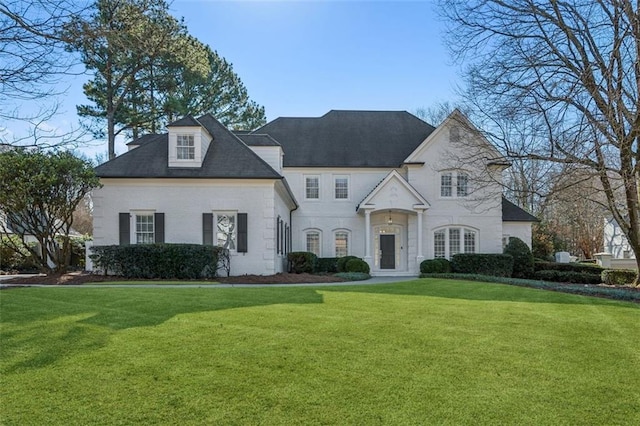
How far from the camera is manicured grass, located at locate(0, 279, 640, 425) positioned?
3951mm

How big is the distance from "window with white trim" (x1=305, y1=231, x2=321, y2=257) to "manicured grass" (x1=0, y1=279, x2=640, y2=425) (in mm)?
16877

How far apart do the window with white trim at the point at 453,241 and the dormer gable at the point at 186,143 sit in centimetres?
1305

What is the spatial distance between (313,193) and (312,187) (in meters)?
0.34

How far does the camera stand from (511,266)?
23062 mm

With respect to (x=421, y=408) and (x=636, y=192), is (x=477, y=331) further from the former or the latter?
(x=636, y=192)

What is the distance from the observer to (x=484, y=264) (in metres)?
22.6

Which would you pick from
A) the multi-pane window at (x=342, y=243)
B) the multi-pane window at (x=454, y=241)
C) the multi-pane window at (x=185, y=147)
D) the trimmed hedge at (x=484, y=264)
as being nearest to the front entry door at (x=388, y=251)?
the multi-pane window at (x=342, y=243)

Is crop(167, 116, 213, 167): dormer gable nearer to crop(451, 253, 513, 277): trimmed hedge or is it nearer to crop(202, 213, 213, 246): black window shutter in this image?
crop(202, 213, 213, 246): black window shutter

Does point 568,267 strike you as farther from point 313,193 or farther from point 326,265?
Result: point 313,193

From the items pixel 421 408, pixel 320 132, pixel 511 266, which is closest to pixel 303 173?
pixel 320 132

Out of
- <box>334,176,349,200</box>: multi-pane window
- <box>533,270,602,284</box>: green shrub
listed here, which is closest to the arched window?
<box>334,176,349,200</box>: multi-pane window

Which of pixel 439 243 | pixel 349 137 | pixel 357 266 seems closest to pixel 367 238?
pixel 357 266

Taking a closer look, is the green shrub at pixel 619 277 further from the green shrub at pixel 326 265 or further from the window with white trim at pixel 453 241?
the green shrub at pixel 326 265

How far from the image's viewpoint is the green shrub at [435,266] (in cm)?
2256
